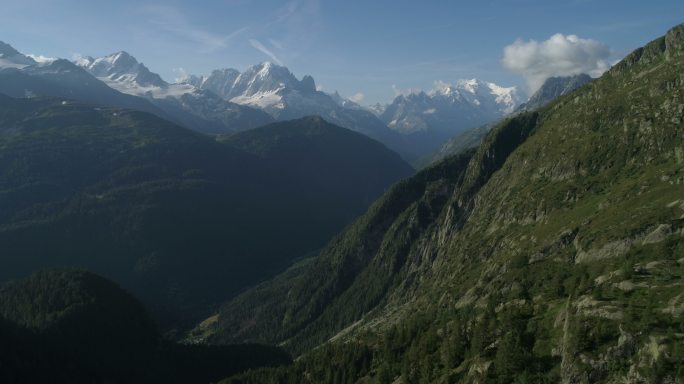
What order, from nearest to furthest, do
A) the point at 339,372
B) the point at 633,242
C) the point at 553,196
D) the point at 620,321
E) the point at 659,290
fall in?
1. the point at 620,321
2. the point at 659,290
3. the point at 633,242
4. the point at 339,372
5. the point at 553,196

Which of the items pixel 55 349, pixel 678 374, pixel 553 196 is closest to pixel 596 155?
pixel 553 196

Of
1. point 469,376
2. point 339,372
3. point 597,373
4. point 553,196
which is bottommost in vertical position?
point 339,372

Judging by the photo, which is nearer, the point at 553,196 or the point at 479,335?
the point at 479,335

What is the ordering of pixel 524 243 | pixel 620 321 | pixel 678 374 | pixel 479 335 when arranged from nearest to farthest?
pixel 678 374 < pixel 620 321 < pixel 479 335 < pixel 524 243

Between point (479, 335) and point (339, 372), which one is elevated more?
point (479, 335)

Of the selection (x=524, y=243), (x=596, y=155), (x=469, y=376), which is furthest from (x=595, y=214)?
(x=469, y=376)

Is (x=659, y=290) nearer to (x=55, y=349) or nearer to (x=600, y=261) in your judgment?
(x=600, y=261)

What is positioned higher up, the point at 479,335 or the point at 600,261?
the point at 600,261

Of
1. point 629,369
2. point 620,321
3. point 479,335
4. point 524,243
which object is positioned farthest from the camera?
point 524,243

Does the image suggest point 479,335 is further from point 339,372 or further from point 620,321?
point 339,372
